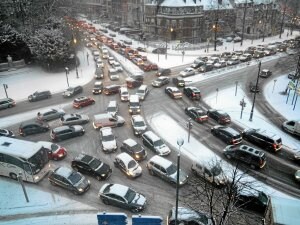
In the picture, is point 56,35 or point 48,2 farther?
point 48,2

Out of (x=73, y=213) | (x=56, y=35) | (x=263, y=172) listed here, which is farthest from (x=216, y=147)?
(x=56, y=35)

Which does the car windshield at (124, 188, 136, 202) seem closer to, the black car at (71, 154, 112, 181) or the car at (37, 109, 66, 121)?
the black car at (71, 154, 112, 181)

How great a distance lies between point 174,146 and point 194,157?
273cm

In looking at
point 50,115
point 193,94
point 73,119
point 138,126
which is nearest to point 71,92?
point 50,115

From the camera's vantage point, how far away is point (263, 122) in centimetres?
3475

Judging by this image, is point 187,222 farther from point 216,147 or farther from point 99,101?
point 99,101

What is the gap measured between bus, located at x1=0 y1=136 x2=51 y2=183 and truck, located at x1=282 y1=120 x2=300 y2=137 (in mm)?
→ 25736

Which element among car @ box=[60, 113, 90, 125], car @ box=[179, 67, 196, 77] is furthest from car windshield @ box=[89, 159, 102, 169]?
car @ box=[179, 67, 196, 77]

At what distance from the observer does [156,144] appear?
28562mm

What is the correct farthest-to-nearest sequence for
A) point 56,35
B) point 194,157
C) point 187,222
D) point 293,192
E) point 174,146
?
point 56,35
point 174,146
point 194,157
point 293,192
point 187,222

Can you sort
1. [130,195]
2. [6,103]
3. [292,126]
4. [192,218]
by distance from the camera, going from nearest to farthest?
[192,218]
[130,195]
[292,126]
[6,103]

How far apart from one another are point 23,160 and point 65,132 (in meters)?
7.88

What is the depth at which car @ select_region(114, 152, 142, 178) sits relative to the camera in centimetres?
2510

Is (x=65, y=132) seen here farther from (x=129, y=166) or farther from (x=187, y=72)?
(x=187, y=72)
